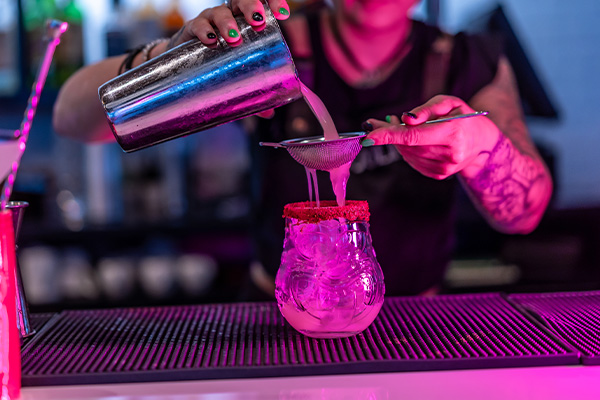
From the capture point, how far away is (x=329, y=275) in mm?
985

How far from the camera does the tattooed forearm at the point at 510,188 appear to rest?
54.6 inches

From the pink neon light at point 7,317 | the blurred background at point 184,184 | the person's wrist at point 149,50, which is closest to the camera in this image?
the pink neon light at point 7,317

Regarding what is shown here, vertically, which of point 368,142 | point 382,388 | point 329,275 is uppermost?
point 368,142

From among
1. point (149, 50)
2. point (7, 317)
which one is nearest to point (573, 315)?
point (7, 317)

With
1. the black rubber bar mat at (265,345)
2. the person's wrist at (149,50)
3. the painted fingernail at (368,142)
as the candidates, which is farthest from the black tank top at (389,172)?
the painted fingernail at (368,142)

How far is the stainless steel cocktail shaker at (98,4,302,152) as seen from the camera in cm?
102

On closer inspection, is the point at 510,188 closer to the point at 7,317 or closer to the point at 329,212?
the point at 329,212

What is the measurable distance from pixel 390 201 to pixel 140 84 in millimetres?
965

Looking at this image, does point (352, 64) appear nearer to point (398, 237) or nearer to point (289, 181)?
point (289, 181)

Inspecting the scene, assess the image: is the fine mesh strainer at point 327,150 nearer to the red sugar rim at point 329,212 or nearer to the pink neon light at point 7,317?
the red sugar rim at point 329,212

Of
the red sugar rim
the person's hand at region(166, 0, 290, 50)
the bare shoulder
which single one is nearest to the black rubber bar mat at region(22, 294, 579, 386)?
the red sugar rim

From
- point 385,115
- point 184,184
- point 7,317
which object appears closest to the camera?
point 7,317

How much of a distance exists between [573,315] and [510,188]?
1.51 ft

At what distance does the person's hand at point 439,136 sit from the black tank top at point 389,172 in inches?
20.2
